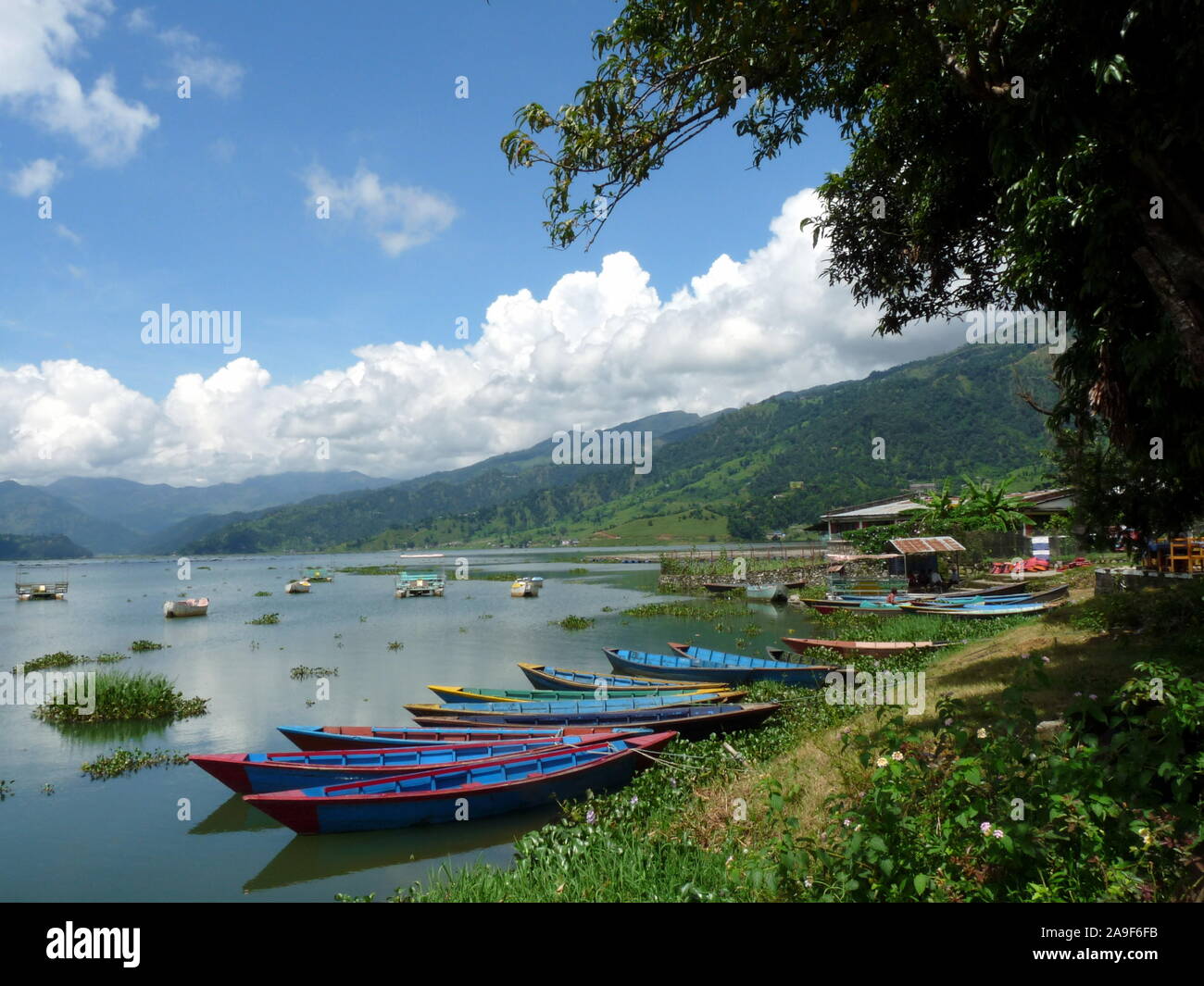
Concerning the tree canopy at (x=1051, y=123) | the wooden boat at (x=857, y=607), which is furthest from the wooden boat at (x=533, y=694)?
the wooden boat at (x=857, y=607)

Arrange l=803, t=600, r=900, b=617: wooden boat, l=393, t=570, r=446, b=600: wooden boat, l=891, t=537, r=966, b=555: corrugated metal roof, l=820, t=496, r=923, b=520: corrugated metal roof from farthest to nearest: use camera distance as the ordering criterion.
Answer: l=393, t=570, r=446, b=600: wooden boat, l=820, t=496, r=923, b=520: corrugated metal roof, l=891, t=537, r=966, b=555: corrugated metal roof, l=803, t=600, r=900, b=617: wooden boat

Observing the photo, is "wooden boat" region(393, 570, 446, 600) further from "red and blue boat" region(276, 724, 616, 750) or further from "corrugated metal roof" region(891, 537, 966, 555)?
"red and blue boat" region(276, 724, 616, 750)

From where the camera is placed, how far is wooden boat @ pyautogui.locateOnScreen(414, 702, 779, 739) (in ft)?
48.9

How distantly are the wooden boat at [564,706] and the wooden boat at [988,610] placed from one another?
13469 mm

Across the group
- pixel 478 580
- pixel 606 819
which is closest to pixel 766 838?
pixel 606 819

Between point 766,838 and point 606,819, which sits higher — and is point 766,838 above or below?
above

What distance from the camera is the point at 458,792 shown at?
1152cm

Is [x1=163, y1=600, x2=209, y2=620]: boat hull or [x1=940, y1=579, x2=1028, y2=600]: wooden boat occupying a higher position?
[x1=940, y1=579, x2=1028, y2=600]: wooden boat

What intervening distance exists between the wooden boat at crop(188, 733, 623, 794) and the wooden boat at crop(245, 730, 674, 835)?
0.82 feet

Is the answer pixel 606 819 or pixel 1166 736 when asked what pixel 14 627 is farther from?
pixel 1166 736

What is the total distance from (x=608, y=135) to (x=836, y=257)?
7306 mm

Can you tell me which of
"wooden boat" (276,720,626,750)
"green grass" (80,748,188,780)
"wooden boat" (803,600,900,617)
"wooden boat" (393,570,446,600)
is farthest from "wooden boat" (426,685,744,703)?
"wooden boat" (393,570,446,600)

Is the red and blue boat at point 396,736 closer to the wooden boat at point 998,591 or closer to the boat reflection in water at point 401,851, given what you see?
the boat reflection in water at point 401,851
